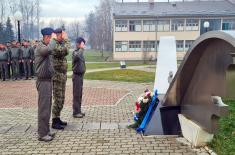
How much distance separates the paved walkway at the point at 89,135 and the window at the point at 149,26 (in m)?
34.0

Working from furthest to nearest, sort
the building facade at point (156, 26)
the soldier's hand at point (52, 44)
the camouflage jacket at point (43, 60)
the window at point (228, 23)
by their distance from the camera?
the window at point (228, 23) → the building facade at point (156, 26) → the soldier's hand at point (52, 44) → the camouflage jacket at point (43, 60)

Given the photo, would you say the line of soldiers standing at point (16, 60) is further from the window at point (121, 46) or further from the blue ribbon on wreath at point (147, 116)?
the window at point (121, 46)

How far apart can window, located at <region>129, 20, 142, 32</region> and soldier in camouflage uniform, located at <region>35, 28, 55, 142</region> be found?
37875 millimetres

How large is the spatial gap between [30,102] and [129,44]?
33884 millimetres

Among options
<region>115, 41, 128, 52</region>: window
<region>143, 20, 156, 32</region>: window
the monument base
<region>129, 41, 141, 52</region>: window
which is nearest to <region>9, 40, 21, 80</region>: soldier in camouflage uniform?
the monument base

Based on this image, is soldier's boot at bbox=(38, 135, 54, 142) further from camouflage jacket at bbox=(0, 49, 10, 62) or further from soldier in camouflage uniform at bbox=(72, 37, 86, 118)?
camouflage jacket at bbox=(0, 49, 10, 62)

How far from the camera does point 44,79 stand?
5.92 m

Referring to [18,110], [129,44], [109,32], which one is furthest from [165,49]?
[109,32]

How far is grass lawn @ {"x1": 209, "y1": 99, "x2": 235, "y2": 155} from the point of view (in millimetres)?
5176

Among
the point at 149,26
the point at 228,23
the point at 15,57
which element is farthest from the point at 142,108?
the point at 228,23

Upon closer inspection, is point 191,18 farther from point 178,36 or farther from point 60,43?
point 60,43

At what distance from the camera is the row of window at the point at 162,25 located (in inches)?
1698

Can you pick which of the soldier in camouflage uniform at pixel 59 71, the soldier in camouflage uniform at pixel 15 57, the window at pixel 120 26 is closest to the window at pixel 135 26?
the window at pixel 120 26

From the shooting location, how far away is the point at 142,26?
4331 centimetres
